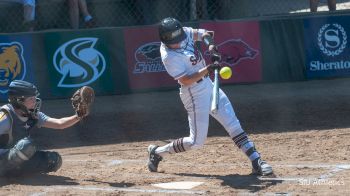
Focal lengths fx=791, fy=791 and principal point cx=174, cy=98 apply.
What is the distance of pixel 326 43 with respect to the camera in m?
12.4

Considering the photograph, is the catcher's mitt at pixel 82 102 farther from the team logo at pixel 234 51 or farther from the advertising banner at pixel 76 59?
the team logo at pixel 234 51

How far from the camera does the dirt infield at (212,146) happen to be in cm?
704

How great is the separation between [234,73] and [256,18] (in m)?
0.94

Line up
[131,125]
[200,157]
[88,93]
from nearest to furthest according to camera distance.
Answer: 1. [88,93]
2. [200,157]
3. [131,125]

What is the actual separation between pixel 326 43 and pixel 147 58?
2828 millimetres

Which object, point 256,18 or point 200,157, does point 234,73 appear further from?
point 200,157

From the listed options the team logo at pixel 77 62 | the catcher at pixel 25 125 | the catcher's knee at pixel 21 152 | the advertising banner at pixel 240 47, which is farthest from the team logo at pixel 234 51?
the catcher's knee at pixel 21 152

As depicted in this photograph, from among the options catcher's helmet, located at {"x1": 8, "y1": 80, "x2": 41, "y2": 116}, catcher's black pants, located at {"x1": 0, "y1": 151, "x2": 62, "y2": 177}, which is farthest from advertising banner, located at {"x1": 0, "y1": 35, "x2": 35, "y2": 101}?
catcher's helmet, located at {"x1": 8, "y1": 80, "x2": 41, "y2": 116}

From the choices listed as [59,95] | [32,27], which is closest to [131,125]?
[59,95]

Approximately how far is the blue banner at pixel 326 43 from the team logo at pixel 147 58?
237 cm

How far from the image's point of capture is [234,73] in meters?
12.2

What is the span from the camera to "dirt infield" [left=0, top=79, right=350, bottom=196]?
23.1 ft

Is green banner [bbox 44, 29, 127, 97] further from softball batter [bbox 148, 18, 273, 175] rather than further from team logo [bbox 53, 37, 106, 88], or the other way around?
softball batter [bbox 148, 18, 273, 175]

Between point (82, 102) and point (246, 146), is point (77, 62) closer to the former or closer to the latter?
point (82, 102)
